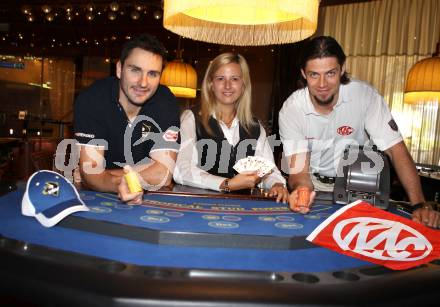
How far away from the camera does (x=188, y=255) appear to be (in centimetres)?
124

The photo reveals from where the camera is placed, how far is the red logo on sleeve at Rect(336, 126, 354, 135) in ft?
8.56

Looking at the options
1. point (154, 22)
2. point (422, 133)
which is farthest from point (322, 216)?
point (154, 22)

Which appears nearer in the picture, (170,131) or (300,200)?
(300,200)

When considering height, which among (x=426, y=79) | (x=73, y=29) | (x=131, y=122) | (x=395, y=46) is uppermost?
(x=73, y=29)

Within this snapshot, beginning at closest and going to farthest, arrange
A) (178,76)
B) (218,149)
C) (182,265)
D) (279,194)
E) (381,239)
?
1. (182,265)
2. (381,239)
3. (279,194)
4. (218,149)
5. (178,76)

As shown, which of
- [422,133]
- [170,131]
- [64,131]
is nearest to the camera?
[170,131]

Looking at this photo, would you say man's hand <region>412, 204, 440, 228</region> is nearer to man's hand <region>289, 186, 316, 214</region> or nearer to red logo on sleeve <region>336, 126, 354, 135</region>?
man's hand <region>289, 186, 316, 214</region>

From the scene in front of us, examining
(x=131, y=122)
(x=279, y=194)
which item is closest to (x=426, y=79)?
(x=279, y=194)

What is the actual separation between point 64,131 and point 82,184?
735 cm

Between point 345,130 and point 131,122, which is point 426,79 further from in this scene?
point 131,122

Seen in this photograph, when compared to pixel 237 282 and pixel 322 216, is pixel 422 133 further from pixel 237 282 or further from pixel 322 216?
pixel 237 282

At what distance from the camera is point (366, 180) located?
191 centimetres

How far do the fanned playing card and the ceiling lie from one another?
5826mm

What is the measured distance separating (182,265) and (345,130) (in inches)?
69.5
